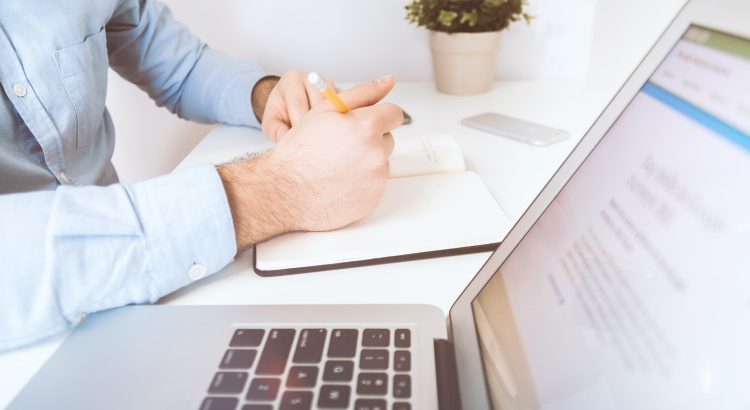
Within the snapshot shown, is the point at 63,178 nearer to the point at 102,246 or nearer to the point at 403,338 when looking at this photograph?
the point at 102,246

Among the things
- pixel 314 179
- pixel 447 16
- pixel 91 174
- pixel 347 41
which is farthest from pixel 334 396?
pixel 347 41

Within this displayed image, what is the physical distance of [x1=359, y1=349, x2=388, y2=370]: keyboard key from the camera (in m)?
0.32

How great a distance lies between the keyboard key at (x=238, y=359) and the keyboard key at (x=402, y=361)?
92mm

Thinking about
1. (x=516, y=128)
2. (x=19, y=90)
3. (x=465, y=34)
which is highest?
(x=19, y=90)

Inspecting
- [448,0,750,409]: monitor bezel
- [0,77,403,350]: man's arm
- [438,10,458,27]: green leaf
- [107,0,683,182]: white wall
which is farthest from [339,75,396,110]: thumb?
[107,0,683,182]: white wall

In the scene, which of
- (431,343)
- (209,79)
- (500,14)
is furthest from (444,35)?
(431,343)

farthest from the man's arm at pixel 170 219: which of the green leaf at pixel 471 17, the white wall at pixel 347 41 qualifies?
the white wall at pixel 347 41

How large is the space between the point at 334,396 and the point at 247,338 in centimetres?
9

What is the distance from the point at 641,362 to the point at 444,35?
2.67 feet

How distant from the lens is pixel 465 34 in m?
0.92

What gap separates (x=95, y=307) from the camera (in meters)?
0.41

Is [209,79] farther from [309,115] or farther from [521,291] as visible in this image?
[521,291]

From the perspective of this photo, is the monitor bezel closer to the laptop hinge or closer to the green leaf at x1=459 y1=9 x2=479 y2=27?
the laptop hinge

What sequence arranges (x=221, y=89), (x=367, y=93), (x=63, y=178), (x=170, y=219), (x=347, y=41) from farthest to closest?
(x=347, y=41), (x=221, y=89), (x=63, y=178), (x=367, y=93), (x=170, y=219)
